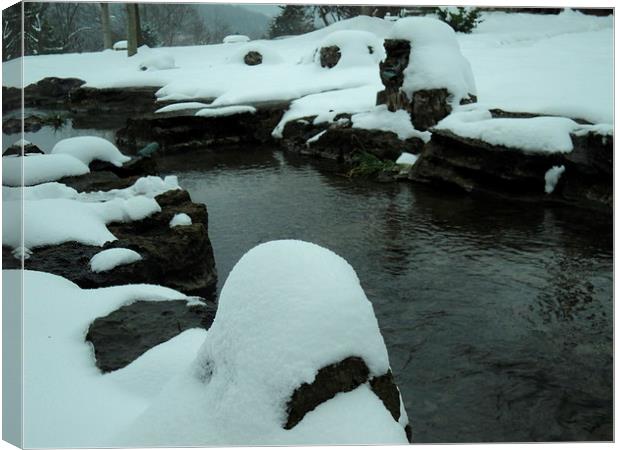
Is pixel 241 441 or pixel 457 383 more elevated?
pixel 241 441

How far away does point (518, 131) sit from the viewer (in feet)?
31.2

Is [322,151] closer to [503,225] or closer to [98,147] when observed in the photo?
[98,147]

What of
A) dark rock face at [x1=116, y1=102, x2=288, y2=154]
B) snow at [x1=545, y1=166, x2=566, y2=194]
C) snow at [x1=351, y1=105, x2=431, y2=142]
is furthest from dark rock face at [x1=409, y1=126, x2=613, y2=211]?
dark rock face at [x1=116, y1=102, x2=288, y2=154]

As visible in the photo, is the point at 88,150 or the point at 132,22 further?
the point at 88,150

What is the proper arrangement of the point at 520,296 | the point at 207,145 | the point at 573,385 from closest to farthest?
1. the point at 573,385
2. the point at 520,296
3. the point at 207,145

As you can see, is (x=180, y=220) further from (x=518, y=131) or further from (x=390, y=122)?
(x=390, y=122)

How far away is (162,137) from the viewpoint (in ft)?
46.0

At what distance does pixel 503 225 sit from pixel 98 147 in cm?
607

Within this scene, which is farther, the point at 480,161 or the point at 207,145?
the point at 207,145

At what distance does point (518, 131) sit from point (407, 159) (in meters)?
2.49

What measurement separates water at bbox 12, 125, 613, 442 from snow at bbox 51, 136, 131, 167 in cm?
50

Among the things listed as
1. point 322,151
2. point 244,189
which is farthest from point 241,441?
point 322,151

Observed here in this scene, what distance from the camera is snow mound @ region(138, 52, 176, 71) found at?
345 inches

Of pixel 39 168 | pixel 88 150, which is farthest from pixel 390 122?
pixel 39 168
